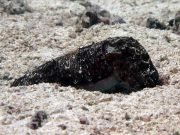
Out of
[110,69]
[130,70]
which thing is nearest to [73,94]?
[110,69]

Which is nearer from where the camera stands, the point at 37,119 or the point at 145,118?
the point at 37,119

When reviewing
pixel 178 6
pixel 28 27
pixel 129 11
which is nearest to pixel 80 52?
pixel 28 27

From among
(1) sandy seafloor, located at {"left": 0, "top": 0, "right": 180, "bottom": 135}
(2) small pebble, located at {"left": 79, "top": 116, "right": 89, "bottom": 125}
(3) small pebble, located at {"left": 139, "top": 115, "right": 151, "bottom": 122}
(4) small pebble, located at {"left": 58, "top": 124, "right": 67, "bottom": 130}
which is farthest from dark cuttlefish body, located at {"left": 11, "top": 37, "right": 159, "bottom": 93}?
Answer: (4) small pebble, located at {"left": 58, "top": 124, "right": 67, "bottom": 130}

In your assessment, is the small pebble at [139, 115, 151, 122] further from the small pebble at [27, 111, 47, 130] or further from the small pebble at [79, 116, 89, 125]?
the small pebble at [27, 111, 47, 130]

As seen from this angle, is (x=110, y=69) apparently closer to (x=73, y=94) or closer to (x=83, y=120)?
(x=73, y=94)

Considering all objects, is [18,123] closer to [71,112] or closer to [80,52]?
[71,112]

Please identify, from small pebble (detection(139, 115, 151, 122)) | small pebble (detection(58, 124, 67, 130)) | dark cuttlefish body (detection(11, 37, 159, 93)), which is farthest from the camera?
dark cuttlefish body (detection(11, 37, 159, 93))
